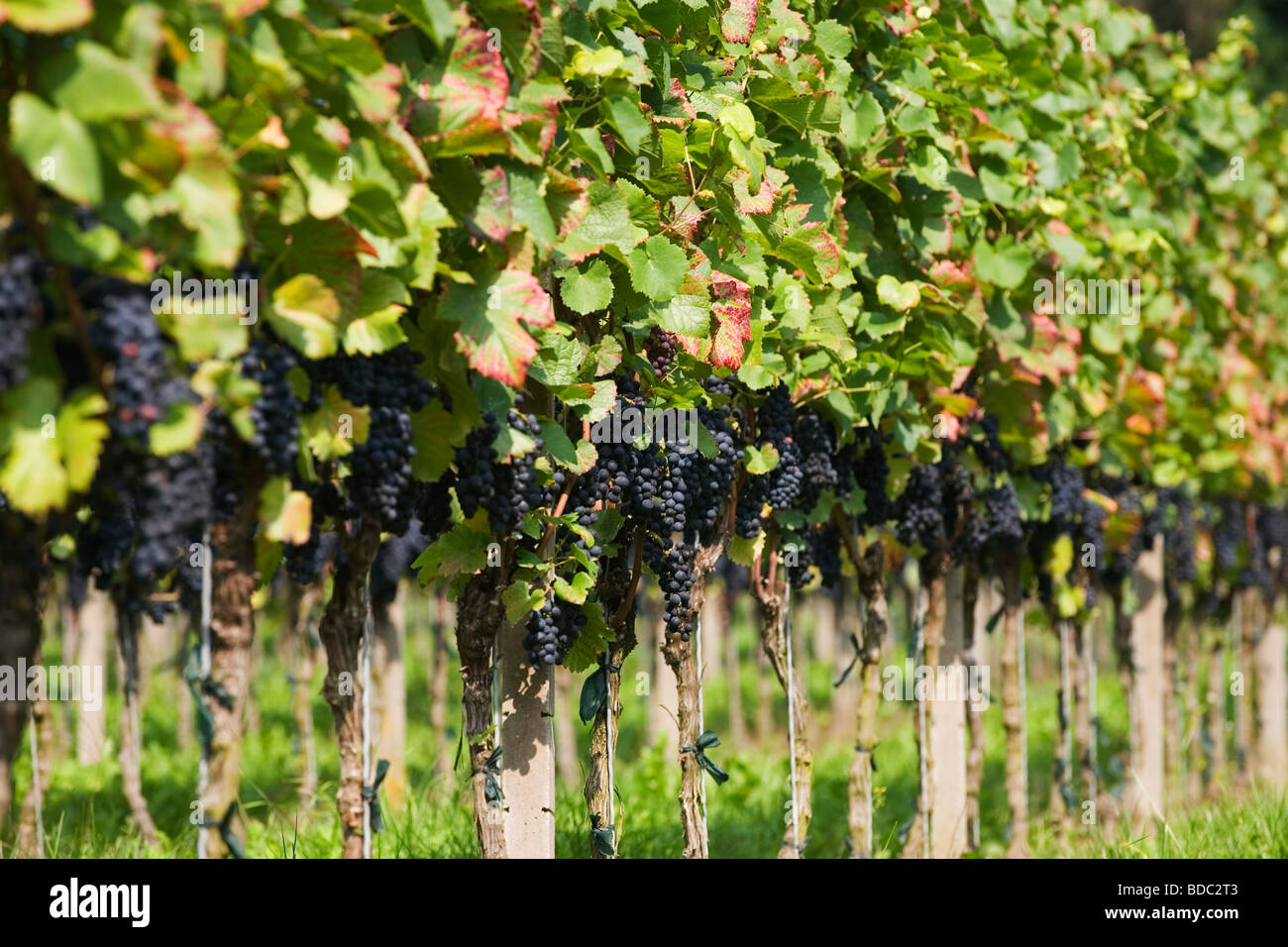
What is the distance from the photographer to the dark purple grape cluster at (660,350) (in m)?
3.61

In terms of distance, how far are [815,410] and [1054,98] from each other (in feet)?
6.15

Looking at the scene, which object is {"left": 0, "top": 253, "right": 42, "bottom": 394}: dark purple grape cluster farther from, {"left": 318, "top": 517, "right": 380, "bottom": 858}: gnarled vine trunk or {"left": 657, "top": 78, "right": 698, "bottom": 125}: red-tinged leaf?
{"left": 657, "top": 78, "right": 698, "bottom": 125}: red-tinged leaf

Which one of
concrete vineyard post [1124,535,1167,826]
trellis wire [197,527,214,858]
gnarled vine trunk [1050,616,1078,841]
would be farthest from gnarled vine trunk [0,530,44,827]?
concrete vineyard post [1124,535,1167,826]

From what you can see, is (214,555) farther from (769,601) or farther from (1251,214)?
(1251,214)

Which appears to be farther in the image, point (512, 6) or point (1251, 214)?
point (1251, 214)

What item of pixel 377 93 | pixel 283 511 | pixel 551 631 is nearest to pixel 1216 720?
pixel 551 631

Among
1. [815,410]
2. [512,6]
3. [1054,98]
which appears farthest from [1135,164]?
[512,6]

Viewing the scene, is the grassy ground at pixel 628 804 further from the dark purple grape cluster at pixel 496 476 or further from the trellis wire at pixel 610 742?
the dark purple grape cluster at pixel 496 476

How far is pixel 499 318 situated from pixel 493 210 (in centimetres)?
22

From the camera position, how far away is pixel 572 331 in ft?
10.5

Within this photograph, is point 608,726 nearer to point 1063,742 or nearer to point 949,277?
point 949,277

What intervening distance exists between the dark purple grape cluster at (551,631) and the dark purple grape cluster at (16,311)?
151cm
